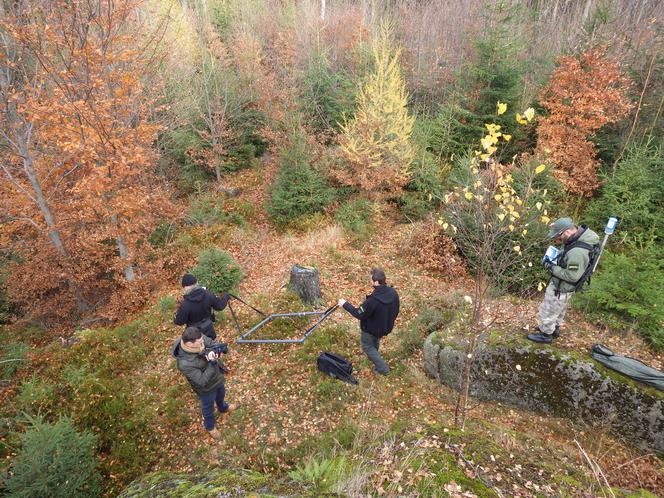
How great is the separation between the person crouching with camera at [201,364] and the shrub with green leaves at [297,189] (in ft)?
30.3

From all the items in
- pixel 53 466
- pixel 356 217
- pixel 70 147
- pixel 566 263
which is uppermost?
pixel 70 147

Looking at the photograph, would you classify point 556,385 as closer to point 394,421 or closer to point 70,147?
point 394,421

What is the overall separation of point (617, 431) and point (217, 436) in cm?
632

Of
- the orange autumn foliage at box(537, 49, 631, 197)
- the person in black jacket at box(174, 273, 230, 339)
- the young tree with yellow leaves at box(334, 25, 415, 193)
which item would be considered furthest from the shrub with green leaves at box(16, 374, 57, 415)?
the orange autumn foliage at box(537, 49, 631, 197)

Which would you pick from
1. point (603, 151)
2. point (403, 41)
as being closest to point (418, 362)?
point (603, 151)

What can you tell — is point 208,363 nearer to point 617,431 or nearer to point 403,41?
point 617,431

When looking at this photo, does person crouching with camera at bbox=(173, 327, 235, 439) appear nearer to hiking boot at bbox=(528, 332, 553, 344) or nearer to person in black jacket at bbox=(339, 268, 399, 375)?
person in black jacket at bbox=(339, 268, 399, 375)

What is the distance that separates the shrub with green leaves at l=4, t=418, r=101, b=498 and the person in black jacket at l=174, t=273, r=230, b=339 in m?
2.14

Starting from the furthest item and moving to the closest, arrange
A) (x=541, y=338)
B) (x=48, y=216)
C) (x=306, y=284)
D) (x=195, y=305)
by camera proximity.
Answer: (x=48, y=216)
(x=306, y=284)
(x=195, y=305)
(x=541, y=338)

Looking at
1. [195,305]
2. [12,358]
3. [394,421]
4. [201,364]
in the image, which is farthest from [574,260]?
[12,358]

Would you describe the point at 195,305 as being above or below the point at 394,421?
above

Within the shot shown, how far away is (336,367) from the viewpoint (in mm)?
6664

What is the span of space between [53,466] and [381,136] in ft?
40.4

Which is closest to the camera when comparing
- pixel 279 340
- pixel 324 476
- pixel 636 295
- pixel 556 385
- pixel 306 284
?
pixel 324 476
